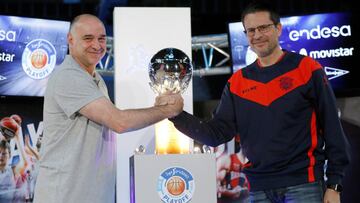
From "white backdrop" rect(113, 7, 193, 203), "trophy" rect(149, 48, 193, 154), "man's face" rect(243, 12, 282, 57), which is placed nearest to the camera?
"man's face" rect(243, 12, 282, 57)

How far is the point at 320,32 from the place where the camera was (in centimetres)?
754

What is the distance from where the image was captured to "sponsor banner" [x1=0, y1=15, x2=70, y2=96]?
738 centimetres

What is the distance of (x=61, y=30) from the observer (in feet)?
25.1

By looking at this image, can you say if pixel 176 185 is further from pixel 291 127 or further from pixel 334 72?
pixel 334 72

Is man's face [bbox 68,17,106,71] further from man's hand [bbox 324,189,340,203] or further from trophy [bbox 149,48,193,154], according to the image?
man's hand [bbox 324,189,340,203]

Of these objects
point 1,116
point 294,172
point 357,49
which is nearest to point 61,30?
point 1,116

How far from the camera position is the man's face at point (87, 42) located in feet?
10.3

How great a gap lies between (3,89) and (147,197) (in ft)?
15.4

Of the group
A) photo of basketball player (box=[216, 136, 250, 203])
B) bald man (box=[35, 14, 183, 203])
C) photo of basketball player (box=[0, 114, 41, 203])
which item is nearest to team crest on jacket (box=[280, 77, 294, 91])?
bald man (box=[35, 14, 183, 203])

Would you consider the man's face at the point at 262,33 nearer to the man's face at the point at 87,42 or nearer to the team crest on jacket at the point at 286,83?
the team crest on jacket at the point at 286,83

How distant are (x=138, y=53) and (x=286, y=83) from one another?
46.3 inches

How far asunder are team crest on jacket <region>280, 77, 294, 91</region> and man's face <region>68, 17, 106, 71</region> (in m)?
0.98

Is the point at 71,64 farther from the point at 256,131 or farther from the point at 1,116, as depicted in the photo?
the point at 1,116

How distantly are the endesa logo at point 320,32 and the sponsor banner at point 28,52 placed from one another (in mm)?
2999
